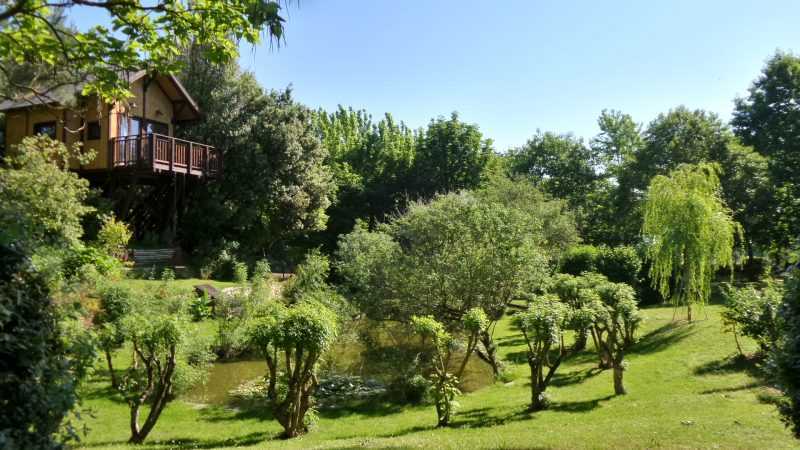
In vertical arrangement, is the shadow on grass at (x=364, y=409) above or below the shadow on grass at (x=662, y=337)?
below

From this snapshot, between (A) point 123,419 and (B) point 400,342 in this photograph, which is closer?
(A) point 123,419

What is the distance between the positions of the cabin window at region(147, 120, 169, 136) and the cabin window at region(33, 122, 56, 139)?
386cm

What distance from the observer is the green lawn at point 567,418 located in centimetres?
812

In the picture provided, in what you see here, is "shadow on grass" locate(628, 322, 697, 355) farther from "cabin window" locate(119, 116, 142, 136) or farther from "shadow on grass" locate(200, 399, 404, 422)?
"cabin window" locate(119, 116, 142, 136)

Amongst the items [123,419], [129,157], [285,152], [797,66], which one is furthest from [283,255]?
[797,66]

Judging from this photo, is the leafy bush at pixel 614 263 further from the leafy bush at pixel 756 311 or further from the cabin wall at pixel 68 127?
the cabin wall at pixel 68 127

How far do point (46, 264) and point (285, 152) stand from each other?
26.4 m

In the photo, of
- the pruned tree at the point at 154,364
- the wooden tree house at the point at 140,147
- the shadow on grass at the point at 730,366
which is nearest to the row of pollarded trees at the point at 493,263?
the shadow on grass at the point at 730,366

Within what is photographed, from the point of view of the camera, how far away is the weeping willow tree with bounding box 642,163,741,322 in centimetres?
1753

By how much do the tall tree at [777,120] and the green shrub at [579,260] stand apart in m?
10.3

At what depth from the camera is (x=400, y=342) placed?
16.8 m

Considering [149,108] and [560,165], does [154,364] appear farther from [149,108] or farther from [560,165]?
[560,165]

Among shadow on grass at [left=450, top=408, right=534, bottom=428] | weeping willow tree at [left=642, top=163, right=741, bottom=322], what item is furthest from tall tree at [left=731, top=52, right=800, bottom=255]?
shadow on grass at [left=450, top=408, right=534, bottom=428]

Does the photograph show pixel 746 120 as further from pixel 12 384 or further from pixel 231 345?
pixel 12 384
